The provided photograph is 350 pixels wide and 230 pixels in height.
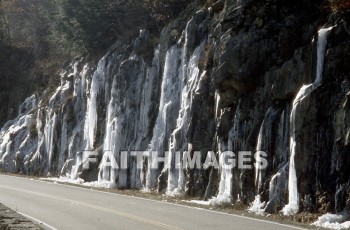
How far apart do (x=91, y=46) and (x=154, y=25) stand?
6628 mm

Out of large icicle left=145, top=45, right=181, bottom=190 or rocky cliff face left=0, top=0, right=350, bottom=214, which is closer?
rocky cliff face left=0, top=0, right=350, bottom=214

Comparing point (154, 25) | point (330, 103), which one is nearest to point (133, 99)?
point (154, 25)

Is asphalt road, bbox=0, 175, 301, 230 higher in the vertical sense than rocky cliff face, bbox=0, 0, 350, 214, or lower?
lower

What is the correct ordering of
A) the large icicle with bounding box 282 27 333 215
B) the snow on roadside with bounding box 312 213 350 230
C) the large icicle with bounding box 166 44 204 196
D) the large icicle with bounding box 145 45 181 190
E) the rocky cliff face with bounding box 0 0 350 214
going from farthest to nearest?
the large icicle with bounding box 145 45 181 190
the large icicle with bounding box 166 44 204 196
the rocky cliff face with bounding box 0 0 350 214
the large icicle with bounding box 282 27 333 215
the snow on roadside with bounding box 312 213 350 230

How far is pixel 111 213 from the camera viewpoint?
56.5ft

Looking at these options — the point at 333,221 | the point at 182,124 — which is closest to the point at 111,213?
the point at 333,221

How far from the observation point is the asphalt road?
1464cm

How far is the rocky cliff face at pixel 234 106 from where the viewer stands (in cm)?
1695

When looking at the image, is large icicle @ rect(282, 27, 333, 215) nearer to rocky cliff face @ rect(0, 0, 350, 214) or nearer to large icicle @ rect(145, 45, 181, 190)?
rocky cliff face @ rect(0, 0, 350, 214)

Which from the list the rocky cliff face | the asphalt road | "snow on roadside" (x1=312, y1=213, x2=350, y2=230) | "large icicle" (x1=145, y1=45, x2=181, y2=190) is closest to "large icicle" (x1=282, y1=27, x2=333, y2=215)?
the rocky cliff face

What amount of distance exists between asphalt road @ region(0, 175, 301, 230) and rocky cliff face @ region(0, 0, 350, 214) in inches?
84.0

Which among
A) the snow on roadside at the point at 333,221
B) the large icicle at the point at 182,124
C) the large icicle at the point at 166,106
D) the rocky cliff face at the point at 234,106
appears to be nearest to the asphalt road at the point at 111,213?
the snow on roadside at the point at 333,221

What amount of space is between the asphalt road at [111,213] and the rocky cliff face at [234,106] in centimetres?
213

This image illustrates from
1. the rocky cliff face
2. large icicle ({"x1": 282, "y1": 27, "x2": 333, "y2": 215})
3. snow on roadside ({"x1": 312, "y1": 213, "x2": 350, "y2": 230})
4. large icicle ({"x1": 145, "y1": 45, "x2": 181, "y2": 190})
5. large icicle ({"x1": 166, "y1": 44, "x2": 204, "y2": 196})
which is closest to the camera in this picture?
snow on roadside ({"x1": 312, "y1": 213, "x2": 350, "y2": 230})
